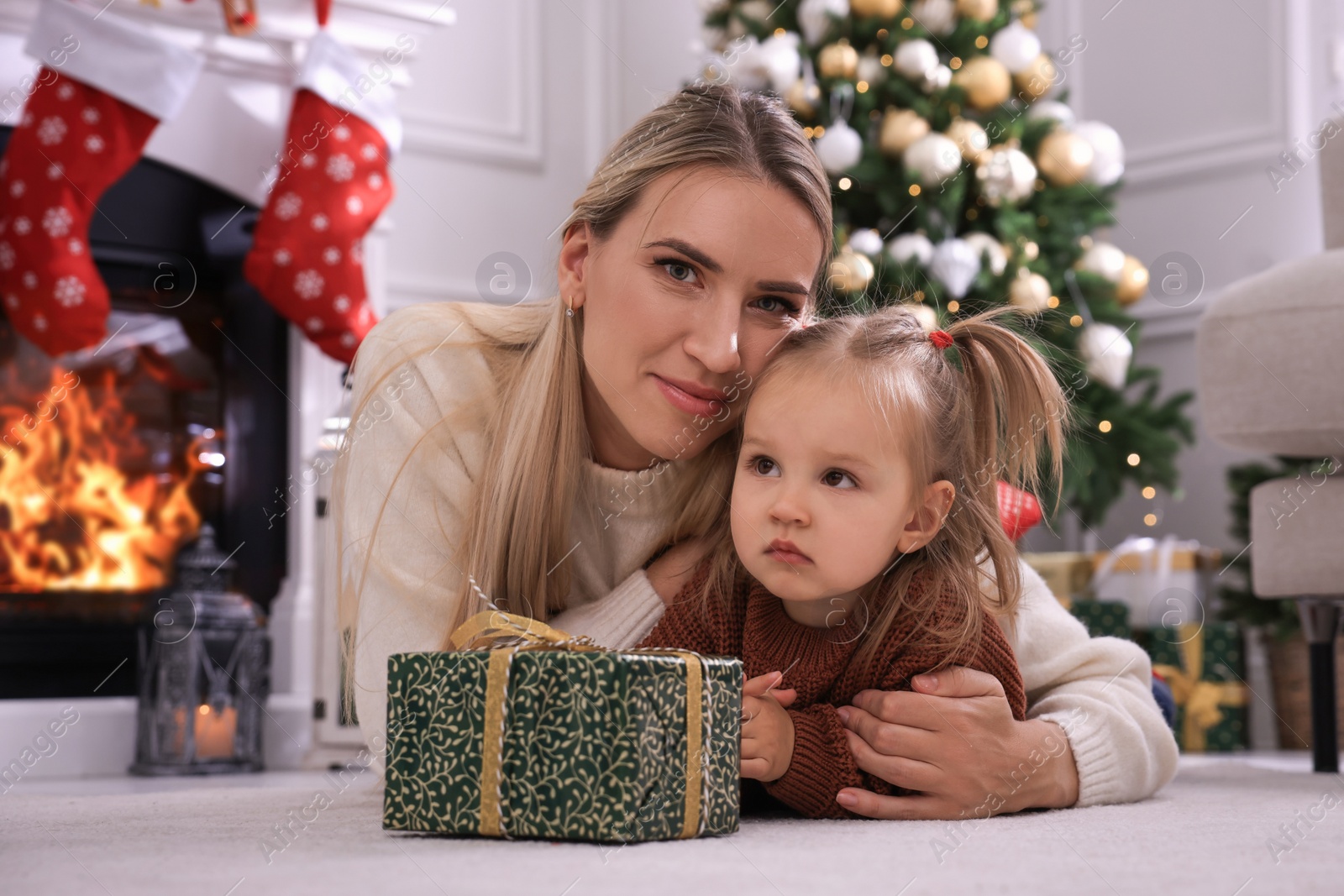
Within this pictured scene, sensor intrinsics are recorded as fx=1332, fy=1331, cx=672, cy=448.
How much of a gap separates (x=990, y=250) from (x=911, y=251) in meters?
0.18

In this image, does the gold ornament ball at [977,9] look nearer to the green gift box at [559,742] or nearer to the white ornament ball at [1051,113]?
the white ornament ball at [1051,113]

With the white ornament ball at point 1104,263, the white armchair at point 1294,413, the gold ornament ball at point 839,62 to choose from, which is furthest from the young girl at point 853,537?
the white ornament ball at point 1104,263

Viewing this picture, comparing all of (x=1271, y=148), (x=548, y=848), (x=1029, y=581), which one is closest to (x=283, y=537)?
(x=1029, y=581)

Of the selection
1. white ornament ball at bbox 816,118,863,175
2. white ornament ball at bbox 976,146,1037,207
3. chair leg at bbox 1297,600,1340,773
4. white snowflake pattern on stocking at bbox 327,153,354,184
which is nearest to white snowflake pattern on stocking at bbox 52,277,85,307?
white snowflake pattern on stocking at bbox 327,153,354,184

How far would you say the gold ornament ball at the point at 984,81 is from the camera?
2.76m

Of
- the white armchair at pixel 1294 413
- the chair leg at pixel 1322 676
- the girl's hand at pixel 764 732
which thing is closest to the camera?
the girl's hand at pixel 764 732

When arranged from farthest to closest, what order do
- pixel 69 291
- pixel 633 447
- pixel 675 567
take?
pixel 69 291
pixel 633 447
pixel 675 567

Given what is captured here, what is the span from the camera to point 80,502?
8.02 ft

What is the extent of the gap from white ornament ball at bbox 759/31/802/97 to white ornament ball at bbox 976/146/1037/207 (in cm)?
43

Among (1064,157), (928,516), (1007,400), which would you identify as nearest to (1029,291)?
(1064,157)

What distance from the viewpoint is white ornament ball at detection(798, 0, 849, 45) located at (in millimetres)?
2738

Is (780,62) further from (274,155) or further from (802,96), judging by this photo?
(274,155)

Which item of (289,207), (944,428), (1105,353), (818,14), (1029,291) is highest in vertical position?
(818,14)

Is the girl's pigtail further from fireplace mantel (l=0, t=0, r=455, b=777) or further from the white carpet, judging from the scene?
fireplace mantel (l=0, t=0, r=455, b=777)
